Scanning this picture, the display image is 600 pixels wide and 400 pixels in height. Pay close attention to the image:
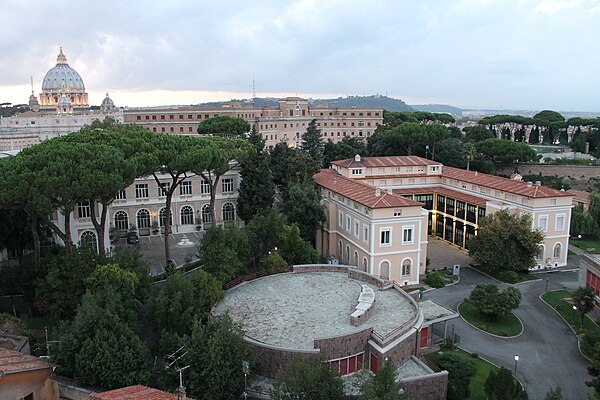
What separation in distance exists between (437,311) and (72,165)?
20911 mm

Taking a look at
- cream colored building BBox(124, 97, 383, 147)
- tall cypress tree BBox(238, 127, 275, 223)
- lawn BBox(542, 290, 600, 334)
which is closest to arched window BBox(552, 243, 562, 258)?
lawn BBox(542, 290, 600, 334)

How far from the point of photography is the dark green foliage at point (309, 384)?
53.1ft

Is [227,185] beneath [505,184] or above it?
beneath

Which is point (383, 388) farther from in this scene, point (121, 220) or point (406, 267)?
point (121, 220)

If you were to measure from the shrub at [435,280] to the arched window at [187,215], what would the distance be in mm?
21490

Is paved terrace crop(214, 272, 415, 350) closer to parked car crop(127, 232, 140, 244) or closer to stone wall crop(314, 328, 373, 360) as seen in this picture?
stone wall crop(314, 328, 373, 360)

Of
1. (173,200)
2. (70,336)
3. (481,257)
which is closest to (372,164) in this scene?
(481,257)

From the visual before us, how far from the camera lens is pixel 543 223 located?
38312mm

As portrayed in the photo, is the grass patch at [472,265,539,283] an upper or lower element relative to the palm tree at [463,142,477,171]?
lower

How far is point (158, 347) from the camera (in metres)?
21.9

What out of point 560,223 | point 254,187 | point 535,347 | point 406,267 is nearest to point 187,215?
point 254,187

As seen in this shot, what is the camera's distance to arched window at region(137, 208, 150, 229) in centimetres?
4350

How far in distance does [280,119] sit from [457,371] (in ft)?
271

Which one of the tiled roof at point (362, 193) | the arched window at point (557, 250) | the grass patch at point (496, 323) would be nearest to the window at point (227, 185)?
the tiled roof at point (362, 193)
